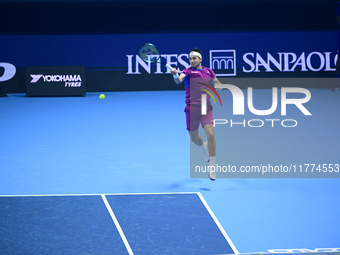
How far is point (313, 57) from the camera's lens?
15.4 metres

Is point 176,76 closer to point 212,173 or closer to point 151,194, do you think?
point 212,173

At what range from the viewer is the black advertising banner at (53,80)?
45.8ft

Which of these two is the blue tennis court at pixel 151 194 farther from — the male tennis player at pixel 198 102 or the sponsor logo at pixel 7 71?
the sponsor logo at pixel 7 71

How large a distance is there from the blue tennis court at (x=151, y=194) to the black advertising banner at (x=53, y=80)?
4331 mm

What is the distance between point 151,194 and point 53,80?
9.55 meters

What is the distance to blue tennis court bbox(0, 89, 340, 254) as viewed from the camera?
3.98 meters

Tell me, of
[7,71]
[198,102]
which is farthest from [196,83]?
[7,71]

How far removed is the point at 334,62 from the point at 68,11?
9071 mm

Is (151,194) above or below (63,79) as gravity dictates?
below

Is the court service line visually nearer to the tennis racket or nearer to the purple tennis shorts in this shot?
the purple tennis shorts

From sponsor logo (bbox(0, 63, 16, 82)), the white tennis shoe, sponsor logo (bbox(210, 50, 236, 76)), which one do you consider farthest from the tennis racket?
sponsor logo (bbox(0, 63, 16, 82))

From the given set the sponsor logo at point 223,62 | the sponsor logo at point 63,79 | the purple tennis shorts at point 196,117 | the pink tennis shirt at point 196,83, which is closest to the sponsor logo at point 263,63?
the sponsor logo at point 223,62

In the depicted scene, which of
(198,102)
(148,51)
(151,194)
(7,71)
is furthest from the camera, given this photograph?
(7,71)

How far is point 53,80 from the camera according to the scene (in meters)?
14.0
